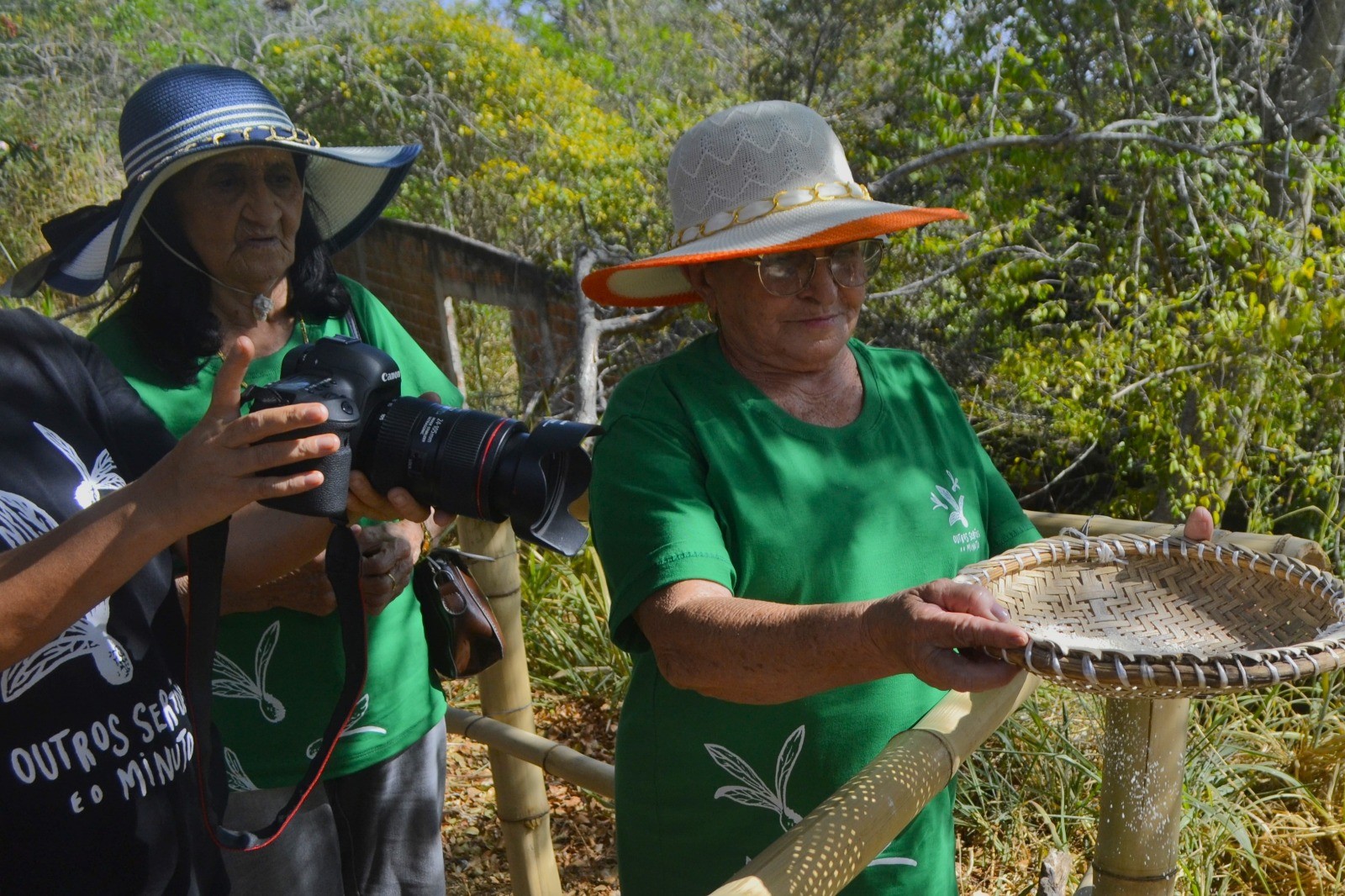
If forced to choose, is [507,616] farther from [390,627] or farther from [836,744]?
[836,744]

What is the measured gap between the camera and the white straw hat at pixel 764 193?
1609mm

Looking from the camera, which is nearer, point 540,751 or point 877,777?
point 877,777

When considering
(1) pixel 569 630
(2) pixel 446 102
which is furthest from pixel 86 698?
(2) pixel 446 102

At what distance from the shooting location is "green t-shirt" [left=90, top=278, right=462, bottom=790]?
1.94 metres

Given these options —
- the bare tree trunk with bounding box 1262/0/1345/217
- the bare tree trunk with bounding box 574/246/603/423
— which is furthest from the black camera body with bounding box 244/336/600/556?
the bare tree trunk with bounding box 1262/0/1345/217

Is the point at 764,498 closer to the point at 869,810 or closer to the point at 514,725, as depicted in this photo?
the point at 869,810

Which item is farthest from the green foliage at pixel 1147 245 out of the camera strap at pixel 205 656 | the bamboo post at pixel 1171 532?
the camera strap at pixel 205 656

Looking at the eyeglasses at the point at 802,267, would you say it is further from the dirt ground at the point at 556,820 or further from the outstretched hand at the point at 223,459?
the dirt ground at the point at 556,820

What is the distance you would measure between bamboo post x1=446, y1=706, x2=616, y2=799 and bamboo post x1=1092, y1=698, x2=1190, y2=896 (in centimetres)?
91

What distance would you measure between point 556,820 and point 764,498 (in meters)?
2.65

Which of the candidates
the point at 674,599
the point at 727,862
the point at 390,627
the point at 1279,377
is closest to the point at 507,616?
the point at 390,627

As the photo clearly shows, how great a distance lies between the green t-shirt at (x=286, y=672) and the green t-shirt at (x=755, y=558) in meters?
0.56

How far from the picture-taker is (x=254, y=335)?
2.02 metres

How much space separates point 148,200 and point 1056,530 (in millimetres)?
1810
